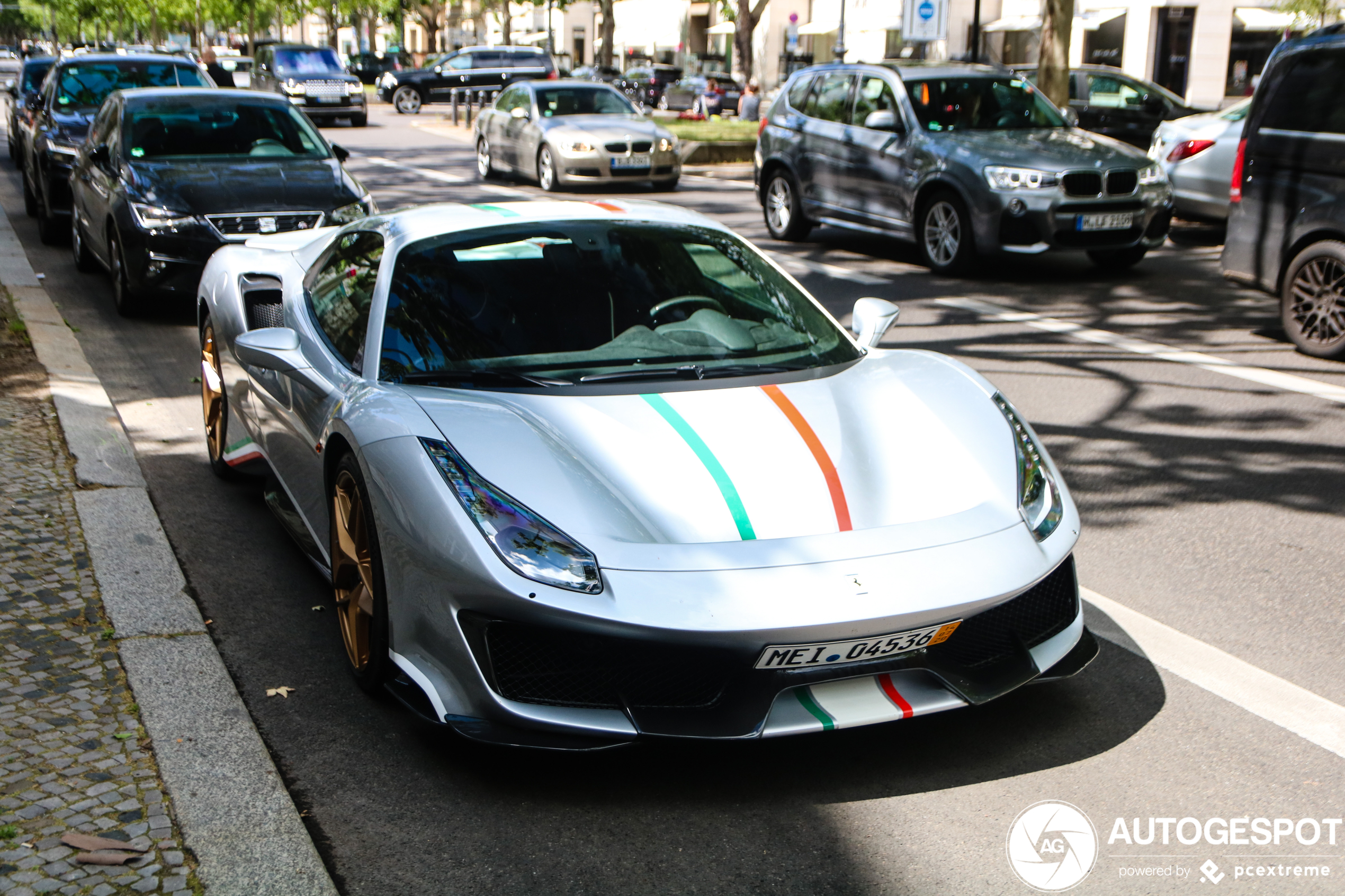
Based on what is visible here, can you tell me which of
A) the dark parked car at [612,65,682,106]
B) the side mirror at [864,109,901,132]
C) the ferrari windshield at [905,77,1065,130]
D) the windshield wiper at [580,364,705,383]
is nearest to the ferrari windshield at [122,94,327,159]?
the side mirror at [864,109,901,132]

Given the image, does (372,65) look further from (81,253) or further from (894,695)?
(894,695)

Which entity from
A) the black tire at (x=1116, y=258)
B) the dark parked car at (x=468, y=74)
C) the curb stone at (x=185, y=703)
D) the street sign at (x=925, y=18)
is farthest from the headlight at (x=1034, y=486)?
the dark parked car at (x=468, y=74)

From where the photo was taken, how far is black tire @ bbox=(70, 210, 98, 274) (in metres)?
11.3

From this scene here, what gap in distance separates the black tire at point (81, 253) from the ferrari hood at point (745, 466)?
8.68 m

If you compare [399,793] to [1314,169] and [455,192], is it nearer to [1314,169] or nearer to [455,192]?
[1314,169]

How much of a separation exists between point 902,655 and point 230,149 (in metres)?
8.69

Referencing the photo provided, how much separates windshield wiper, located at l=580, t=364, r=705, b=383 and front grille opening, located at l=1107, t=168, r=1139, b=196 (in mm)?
8184

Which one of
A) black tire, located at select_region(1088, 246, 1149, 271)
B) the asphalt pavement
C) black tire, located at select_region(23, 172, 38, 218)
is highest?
black tire, located at select_region(23, 172, 38, 218)

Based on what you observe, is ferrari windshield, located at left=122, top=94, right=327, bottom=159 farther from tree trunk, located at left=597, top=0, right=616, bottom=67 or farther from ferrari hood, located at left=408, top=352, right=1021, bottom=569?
tree trunk, located at left=597, top=0, right=616, bottom=67

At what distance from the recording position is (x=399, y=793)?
131 inches

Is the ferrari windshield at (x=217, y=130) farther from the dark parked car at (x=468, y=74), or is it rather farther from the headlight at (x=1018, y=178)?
the dark parked car at (x=468, y=74)

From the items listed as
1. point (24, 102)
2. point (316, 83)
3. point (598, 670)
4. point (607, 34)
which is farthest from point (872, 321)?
point (607, 34)

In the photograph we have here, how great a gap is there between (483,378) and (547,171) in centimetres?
1541

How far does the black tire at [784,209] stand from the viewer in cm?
1391
